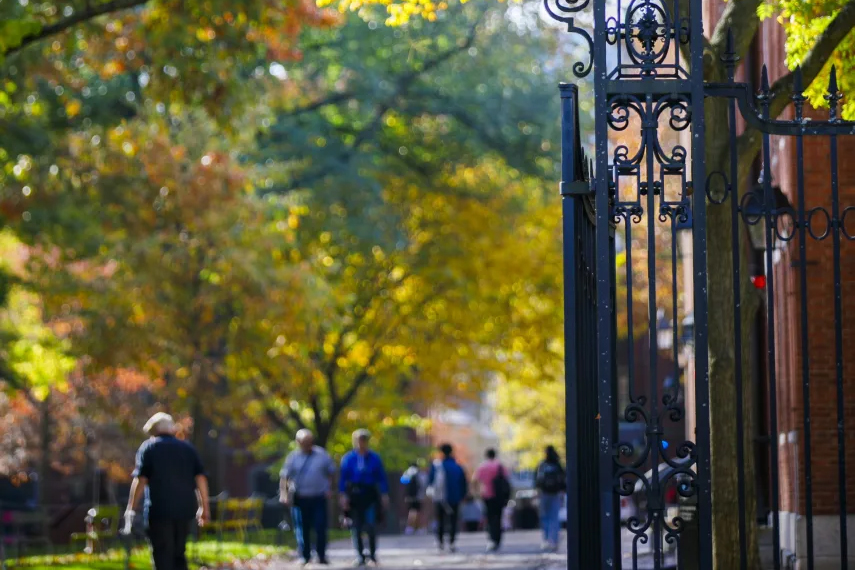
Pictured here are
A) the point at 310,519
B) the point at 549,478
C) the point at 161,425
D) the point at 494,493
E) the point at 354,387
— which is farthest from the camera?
the point at 354,387

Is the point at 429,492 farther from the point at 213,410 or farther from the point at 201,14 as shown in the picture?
the point at 201,14

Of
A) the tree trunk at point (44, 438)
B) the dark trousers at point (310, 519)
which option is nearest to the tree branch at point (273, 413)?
the tree trunk at point (44, 438)

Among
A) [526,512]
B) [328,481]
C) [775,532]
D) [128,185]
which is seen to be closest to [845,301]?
[775,532]

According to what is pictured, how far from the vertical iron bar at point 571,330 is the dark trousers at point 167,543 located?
24.9 ft

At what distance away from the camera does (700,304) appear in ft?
22.6

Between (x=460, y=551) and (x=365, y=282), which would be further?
(x=365, y=282)

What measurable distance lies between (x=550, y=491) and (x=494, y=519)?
6.97 feet

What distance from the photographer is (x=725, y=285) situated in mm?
10602

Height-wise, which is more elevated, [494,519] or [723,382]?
[723,382]

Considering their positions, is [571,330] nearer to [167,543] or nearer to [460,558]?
[167,543]

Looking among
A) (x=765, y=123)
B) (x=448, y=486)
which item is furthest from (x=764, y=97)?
(x=448, y=486)

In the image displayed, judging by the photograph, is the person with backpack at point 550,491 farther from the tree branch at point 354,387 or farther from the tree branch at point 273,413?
the tree branch at point 273,413

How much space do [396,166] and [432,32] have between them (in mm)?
3808

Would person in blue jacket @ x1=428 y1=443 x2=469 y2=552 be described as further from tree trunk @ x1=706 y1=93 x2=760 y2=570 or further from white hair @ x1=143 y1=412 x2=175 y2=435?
tree trunk @ x1=706 y1=93 x2=760 y2=570
